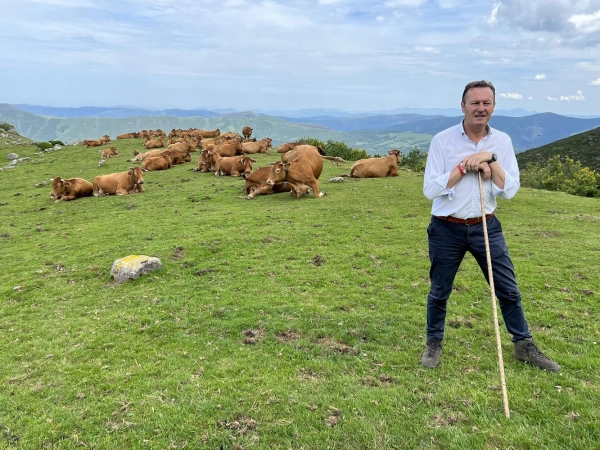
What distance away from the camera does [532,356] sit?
15.3ft

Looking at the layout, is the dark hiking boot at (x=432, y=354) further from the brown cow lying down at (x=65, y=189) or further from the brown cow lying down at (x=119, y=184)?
the brown cow lying down at (x=65, y=189)

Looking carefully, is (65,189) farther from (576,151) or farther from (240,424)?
(576,151)

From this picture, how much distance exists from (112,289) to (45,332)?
1.82 m

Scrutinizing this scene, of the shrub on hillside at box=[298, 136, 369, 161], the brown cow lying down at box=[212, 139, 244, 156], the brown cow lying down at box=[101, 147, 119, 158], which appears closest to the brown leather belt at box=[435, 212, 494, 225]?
the brown cow lying down at box=[212, 139, 244, 156]

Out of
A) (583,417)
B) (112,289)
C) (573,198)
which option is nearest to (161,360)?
(112,289)

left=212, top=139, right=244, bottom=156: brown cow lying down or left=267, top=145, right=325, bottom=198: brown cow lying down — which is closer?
left=267, top=145, right=325, bottom=198: brown cow lying down

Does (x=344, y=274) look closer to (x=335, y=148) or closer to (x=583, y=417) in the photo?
(x=583, y=417)

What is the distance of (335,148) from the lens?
1635 inches

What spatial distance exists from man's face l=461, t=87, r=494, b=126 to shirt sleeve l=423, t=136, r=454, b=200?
1.48 ft

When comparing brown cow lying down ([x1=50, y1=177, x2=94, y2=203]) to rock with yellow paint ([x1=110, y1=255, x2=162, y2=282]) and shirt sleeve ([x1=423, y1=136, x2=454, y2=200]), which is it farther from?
shirt sleeve ([x1=423, y1=136, x2=454, y2=200])

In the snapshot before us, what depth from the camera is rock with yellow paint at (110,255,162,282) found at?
8594mm

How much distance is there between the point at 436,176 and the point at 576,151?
9172 cm

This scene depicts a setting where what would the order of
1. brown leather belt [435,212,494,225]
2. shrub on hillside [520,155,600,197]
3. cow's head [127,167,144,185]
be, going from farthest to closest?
shrub on hillside [520,155,600,197] < cow's head [127,167,144,185] < brown leather belt [435,212,494,225]

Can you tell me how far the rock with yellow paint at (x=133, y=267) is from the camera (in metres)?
8.59
